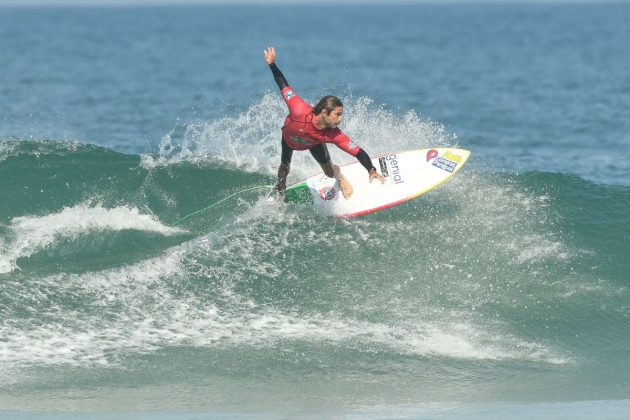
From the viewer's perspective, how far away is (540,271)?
10906mm

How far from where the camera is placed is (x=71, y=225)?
11.7 m

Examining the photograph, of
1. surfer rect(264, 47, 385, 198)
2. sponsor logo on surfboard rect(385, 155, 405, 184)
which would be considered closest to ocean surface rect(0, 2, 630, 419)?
sponsor logo on surfboard rect(385, 155, 405, 184)

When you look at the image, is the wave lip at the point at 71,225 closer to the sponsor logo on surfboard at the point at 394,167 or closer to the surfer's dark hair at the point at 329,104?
the sponsor logo on surfboard at the point at 394,167

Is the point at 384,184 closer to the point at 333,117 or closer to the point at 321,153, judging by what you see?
the point at 321,153

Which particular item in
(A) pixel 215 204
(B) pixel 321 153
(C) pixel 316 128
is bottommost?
(A) pixel 215 204

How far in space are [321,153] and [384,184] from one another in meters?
1.12

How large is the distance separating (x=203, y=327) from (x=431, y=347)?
2201 mm

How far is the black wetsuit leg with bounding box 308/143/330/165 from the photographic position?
11.1 m

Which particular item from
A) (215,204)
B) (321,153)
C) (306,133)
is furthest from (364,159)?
(215,204)

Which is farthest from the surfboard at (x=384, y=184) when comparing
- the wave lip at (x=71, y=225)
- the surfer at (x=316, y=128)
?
the wave lip at (x=71, y=225)

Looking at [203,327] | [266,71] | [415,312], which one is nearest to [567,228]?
[415,312]

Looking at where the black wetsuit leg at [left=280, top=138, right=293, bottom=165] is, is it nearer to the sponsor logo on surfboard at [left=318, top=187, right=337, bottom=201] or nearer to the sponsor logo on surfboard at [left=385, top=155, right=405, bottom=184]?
the sponsor logo on surfboard at [left=318, top=187, right=337, bottom=201]

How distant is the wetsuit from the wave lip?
2095mm

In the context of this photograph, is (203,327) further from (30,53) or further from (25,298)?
(30,53)
